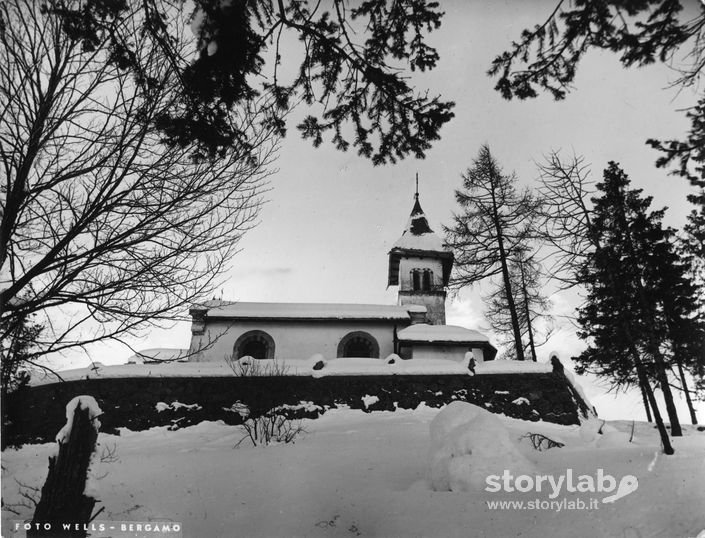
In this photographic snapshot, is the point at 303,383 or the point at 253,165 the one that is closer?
the point at 253,165

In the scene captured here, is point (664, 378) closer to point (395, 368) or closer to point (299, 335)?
point (395, 368)

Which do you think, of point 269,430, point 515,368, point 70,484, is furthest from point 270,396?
point 70,484

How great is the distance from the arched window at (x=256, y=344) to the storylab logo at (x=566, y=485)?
514 inches

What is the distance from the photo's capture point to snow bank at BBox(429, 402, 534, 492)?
4.85 m

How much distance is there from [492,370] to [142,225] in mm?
11323

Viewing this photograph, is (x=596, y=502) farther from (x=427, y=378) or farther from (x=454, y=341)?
(x=454, y=341)

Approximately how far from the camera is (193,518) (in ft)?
16.0

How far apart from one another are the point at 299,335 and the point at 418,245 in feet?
32.5

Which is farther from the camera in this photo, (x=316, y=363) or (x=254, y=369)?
(x=316, y=363)

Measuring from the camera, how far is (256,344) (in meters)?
16.9

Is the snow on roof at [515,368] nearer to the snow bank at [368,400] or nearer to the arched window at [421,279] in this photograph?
the snow bank at [368,400]

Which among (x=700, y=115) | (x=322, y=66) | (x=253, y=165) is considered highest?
(x=322, y=66)

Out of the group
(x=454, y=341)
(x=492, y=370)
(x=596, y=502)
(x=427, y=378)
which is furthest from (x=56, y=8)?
(x=454, y=341)

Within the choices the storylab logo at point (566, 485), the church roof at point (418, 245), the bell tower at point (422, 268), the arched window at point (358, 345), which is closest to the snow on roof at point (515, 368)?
the arched window at point (358, 345)
